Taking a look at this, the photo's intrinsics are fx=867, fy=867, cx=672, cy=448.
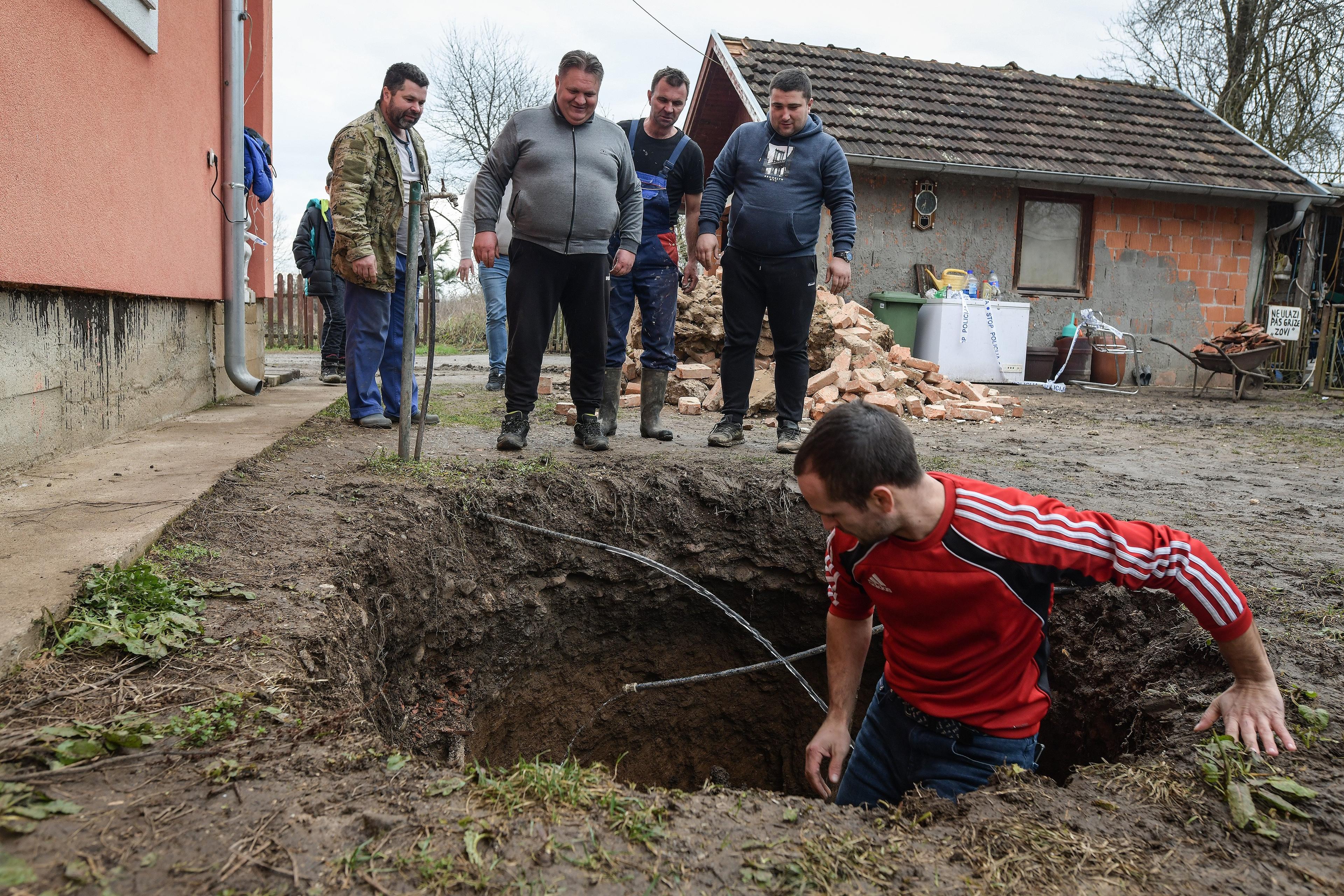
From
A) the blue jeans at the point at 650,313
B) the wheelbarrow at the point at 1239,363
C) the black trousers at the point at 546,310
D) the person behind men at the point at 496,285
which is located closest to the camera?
the black trousers at the point at 546,310

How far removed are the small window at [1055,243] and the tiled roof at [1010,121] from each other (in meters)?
0.62

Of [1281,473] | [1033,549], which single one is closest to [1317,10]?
[1281,473]

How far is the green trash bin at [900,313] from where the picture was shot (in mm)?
10492

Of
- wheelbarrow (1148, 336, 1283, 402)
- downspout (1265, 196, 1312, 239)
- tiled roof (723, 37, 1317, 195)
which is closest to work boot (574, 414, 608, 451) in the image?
tiled roof (723, 37, 1317, 195)

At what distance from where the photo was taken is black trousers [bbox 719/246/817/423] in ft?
16.1

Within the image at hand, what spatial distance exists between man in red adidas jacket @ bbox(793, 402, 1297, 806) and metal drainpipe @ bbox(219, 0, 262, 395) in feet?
16.3

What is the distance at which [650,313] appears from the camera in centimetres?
538

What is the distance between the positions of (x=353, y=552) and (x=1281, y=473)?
528cm

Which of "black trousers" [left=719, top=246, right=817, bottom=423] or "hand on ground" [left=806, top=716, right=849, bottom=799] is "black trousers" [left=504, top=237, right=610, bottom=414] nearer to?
"black trousers" [left=719, top=246, right=817, bottom=423]

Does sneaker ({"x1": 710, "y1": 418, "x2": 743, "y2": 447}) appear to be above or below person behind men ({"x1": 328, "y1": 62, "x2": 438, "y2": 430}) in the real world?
below

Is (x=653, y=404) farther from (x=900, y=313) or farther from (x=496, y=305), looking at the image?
(x=900, y=313)

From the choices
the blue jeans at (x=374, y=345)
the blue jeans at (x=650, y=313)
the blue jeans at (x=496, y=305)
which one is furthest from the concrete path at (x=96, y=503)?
the blue jeans at (x=496, y=305)

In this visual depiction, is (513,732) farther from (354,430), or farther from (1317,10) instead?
(1317,10)

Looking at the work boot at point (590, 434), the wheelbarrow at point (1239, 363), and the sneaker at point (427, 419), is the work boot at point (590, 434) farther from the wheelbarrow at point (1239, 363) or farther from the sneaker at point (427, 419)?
the wheelbarrow at point (1239, 363)
